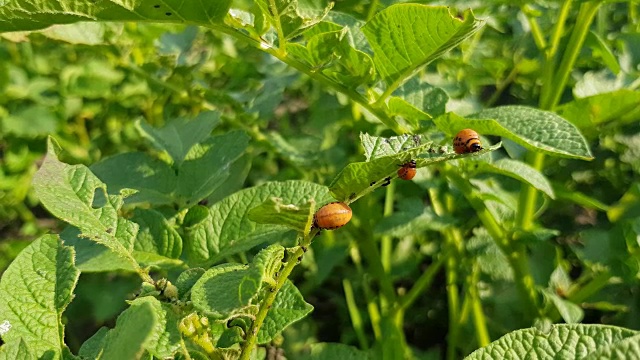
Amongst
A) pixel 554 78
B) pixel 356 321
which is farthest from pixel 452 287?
pixel 554 78

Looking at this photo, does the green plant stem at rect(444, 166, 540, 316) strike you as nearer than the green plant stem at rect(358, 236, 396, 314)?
Yes

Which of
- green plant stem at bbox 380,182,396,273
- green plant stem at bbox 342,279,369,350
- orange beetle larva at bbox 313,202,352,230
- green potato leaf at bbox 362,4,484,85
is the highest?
green potato leaf at bbox 362,4,484,85

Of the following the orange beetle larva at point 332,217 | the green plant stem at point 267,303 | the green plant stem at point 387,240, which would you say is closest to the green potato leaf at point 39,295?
the green plant stem at point 267,303

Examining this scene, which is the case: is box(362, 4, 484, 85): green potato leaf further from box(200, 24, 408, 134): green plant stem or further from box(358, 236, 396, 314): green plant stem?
box(358, 236, 396, 314): green plant stem

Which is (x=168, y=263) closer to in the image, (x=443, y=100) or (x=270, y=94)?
(x=443, y=100)

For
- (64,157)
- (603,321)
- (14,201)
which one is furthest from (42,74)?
(603,321)

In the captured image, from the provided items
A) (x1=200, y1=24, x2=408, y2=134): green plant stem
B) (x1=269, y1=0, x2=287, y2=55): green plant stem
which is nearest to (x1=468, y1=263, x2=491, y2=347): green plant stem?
(x1=200, y1=24, x2=408, y2=134): green plant stem

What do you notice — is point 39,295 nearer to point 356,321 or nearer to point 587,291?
point 356,321

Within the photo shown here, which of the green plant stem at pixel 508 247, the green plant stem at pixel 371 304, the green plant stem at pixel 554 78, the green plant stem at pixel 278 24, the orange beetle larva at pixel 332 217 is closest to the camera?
the orange beetle larva at pixel 332 217

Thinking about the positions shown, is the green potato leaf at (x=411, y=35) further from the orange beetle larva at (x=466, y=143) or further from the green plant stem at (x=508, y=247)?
the green plant stem at (x=508, y=247)
